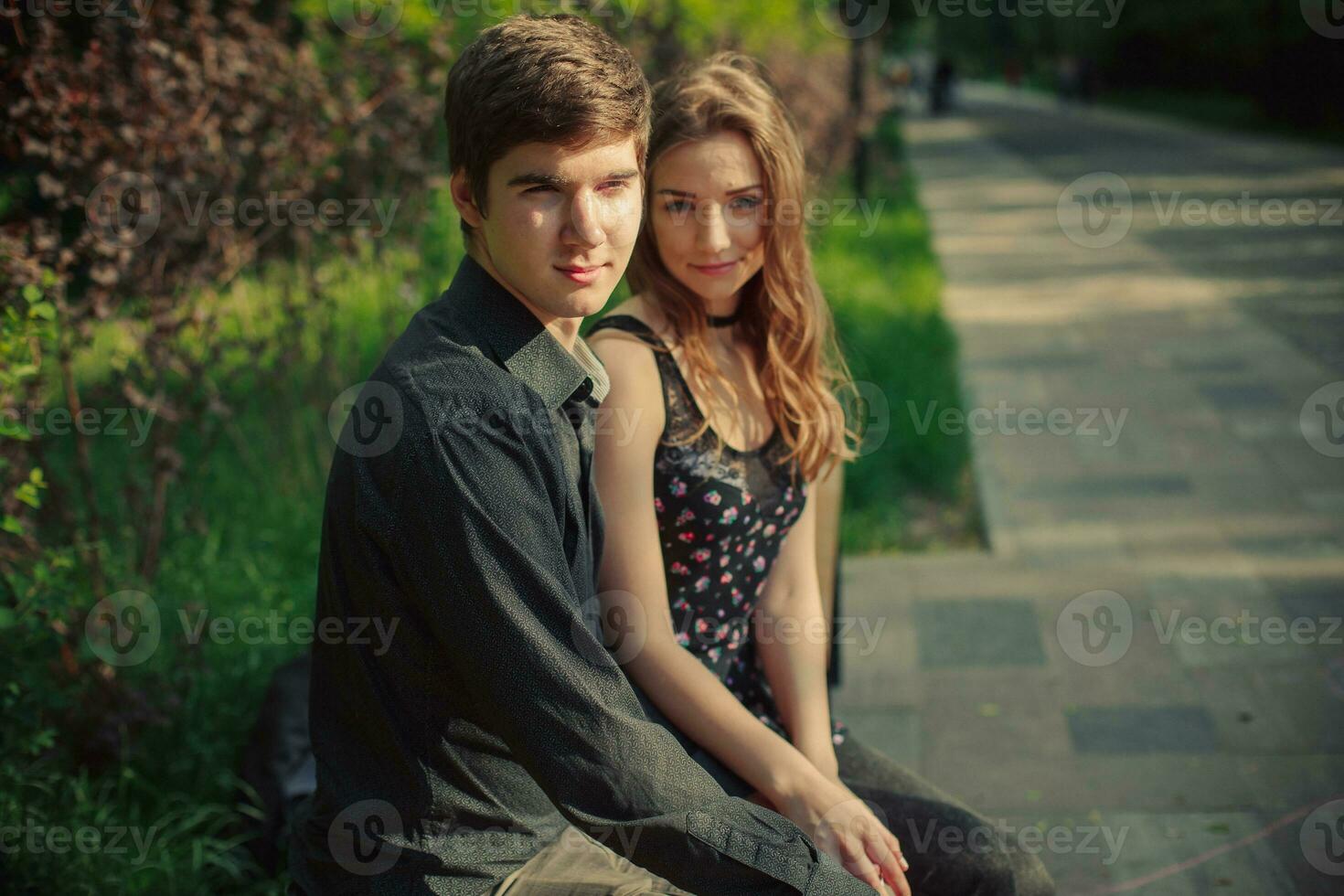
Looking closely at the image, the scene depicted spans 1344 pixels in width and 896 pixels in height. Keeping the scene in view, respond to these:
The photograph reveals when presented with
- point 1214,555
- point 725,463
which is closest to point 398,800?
point 725,463

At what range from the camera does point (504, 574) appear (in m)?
1.53

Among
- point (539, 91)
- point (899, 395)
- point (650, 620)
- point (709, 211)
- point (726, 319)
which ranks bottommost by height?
point (899, 395)

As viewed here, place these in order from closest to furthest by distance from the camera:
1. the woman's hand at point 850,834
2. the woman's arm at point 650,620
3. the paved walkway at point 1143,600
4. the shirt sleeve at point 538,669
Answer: the shirt sleeve at point 538,669
the woman's hand at point 850,834
the woman's arm at point 650,620
the paved walkway at point 1143,600

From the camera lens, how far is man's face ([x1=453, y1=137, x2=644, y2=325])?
5.40ft

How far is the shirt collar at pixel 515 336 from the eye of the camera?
66.3 inches

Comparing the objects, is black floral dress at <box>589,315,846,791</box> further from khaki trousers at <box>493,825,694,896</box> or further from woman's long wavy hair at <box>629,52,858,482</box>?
khaki trousers at <box>493,825,694,896</box>

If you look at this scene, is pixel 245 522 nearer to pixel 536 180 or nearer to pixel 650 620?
pixel 650 620

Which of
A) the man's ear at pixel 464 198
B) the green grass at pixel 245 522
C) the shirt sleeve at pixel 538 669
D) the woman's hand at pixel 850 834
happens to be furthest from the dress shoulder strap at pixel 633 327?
the green grass at pixel 245 522

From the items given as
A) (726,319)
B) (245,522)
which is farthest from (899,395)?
(726,319)

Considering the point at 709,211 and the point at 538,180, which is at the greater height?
the point at 538,180

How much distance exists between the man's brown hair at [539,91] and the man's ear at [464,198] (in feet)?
0.09

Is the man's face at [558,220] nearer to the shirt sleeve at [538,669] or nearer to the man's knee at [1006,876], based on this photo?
the shirt sleeve at [538,669]

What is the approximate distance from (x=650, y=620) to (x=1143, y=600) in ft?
9.83

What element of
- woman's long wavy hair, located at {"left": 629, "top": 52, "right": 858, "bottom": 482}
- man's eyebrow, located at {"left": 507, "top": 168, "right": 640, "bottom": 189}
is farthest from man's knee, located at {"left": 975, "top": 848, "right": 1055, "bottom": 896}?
man's eyebrow, located at {"left": 507, "top": 168, "right": 640, "bottom": 189}
